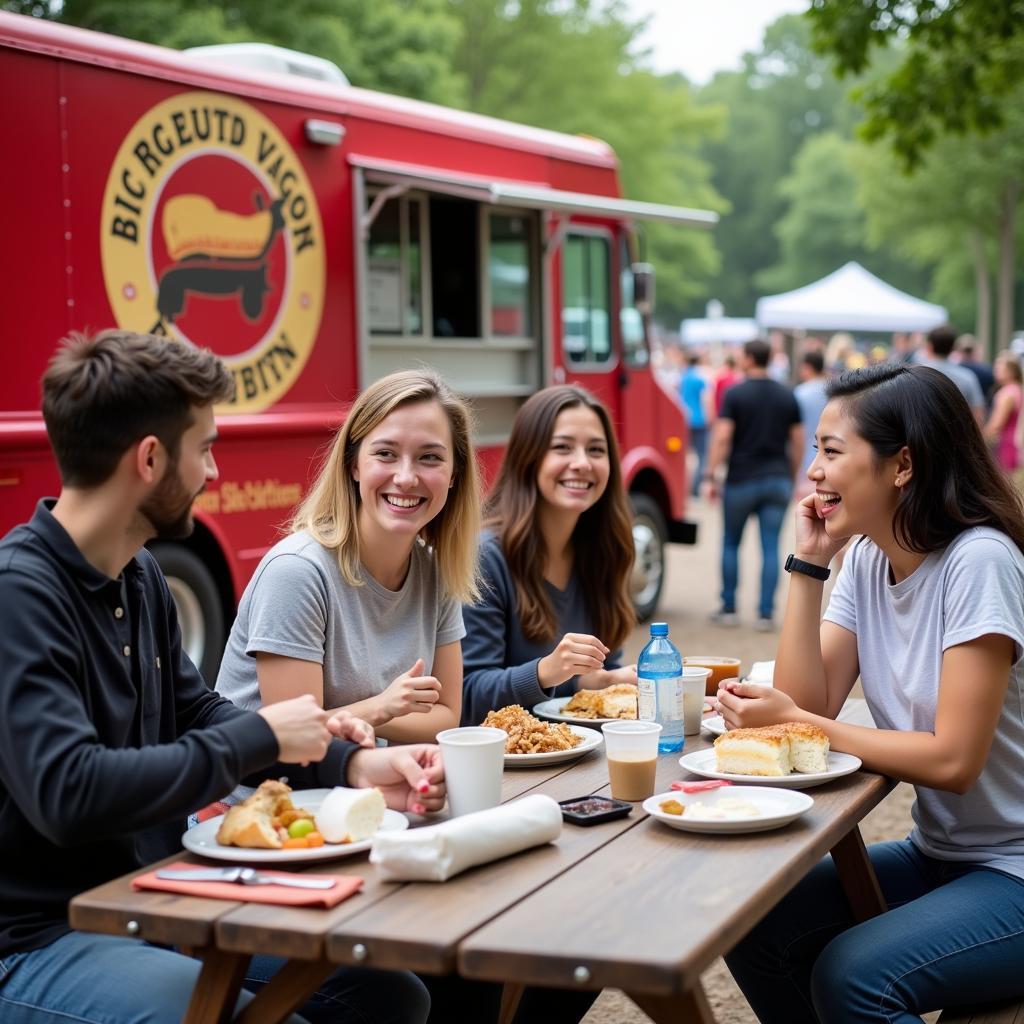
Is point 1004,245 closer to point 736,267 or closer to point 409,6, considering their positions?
point 409,6

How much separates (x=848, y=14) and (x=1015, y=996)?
7584mm

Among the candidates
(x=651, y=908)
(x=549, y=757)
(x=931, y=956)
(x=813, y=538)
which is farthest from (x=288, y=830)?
(x=813, y=538)

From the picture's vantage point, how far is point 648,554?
10.2 m

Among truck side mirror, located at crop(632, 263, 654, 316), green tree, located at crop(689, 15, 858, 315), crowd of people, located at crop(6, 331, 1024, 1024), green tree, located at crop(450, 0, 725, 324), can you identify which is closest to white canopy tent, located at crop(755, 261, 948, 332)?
green tree, located at crop(450, 0, 725, 324)

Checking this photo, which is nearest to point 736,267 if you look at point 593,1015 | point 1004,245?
point 1004,245

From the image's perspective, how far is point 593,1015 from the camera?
3.91 m

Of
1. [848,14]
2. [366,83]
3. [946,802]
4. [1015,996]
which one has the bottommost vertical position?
[1015,996]

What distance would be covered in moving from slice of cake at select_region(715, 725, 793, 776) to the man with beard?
624mm

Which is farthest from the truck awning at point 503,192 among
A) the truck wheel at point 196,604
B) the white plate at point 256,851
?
the white plate at point 256,851

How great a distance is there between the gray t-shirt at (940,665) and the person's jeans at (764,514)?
22.2 ft

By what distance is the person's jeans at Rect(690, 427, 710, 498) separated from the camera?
765 inches

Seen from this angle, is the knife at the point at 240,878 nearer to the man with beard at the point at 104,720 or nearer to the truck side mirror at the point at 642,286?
the man with beard at the point at 104,720

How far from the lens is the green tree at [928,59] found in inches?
348

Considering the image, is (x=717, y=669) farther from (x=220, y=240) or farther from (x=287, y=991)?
(x=220, y=240)
